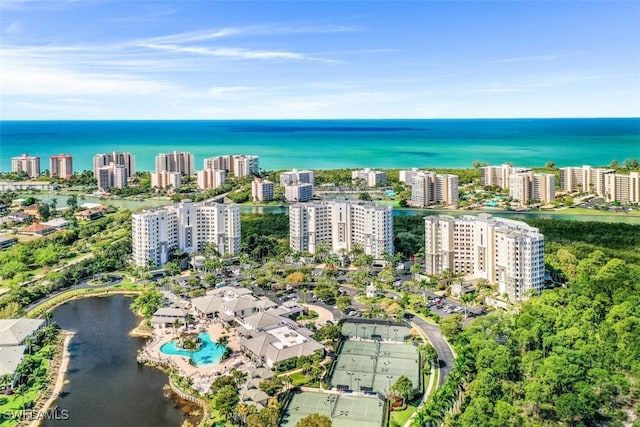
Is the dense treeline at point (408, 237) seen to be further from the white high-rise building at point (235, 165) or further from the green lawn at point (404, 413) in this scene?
the white high-rise building at point (235, 165)

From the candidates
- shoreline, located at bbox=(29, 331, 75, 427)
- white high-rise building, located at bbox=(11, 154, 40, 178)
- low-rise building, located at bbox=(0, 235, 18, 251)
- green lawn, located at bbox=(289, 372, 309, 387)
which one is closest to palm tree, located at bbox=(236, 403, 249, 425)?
green lawn, located at bbox=(289, 372, 309, 387)

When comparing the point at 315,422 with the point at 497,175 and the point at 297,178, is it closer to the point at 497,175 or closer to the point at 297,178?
the point at 297,178

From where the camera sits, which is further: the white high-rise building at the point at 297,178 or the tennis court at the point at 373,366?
the white high-rise building at the point at 297,178

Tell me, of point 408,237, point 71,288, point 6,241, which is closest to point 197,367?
point 71,288

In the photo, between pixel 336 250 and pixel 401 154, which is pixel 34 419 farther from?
pixel 401 154

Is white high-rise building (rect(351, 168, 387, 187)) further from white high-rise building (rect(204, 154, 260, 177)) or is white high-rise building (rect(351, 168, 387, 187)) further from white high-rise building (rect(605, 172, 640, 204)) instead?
white high-rise building (rect(605, 172, 640, 204))

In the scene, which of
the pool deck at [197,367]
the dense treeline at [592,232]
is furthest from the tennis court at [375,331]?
the dense treeline at [592,232]
